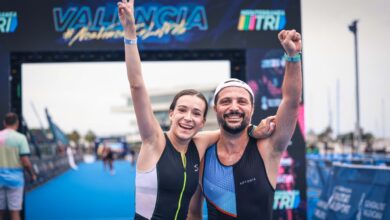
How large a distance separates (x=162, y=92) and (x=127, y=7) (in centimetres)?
5536

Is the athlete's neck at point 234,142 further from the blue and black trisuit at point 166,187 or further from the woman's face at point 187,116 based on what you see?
the blue and black trisuit at point 166,187

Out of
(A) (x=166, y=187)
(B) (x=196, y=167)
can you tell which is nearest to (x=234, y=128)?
(B) (x=196, y=167)

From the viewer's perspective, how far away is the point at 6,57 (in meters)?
7.88

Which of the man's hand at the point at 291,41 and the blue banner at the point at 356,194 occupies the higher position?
the man's hand at the point at 291,41

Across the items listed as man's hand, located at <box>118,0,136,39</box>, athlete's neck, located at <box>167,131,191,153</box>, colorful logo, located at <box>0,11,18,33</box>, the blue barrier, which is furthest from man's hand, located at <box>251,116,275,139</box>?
colorful logo, located at <box>0,11,18,33</box>

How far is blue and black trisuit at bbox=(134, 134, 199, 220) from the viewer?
3.04 m

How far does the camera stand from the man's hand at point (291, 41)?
110 inches

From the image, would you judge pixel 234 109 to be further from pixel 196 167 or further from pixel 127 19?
pixel 127 19

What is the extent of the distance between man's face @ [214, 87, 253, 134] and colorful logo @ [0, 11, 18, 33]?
6.01m

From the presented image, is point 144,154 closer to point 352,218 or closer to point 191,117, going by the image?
point 191,117

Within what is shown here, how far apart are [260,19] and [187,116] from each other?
5.43 meters

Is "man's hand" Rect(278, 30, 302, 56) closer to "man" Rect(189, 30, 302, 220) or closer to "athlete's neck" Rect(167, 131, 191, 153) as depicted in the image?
"man" Rect(189, 30, 302, 220)

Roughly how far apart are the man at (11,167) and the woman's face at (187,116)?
15.4 feet

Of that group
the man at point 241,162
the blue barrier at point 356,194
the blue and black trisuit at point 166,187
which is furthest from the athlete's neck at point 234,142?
the blue barrier at point 356,194
